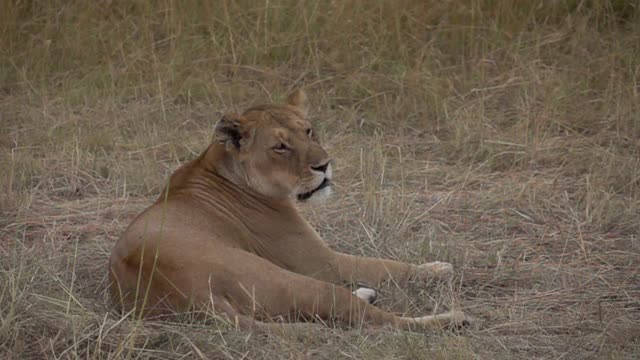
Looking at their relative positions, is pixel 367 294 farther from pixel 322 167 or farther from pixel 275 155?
pixel 275 155

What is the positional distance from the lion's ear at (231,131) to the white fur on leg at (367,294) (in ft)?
2.15

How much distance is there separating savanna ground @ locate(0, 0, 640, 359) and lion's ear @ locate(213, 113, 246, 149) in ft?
2.11

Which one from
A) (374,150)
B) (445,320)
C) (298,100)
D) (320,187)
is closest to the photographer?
(445,320)

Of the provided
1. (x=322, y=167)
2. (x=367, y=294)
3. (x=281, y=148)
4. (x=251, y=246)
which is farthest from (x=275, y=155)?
(x=367, y=294)

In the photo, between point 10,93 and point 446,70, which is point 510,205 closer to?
point 446,70

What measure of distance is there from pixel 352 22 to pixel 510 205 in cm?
211

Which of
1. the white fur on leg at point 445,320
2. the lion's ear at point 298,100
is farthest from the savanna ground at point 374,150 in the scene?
the lion's ear at point 298,100

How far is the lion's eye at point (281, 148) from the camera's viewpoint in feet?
14.0

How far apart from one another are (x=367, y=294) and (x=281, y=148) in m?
0.58

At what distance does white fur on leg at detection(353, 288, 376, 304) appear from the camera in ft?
13.5

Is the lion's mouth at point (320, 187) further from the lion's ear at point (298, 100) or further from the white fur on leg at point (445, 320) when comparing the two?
the white fur on leg at point (445, 320)

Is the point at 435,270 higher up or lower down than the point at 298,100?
lower down

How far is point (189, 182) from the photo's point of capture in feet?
14.1

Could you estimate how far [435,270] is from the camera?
4.32m
